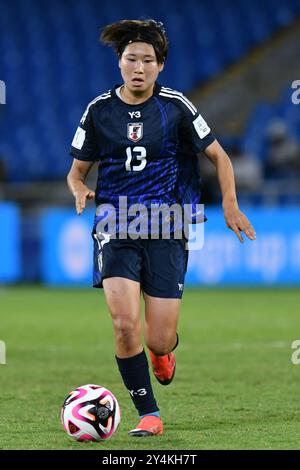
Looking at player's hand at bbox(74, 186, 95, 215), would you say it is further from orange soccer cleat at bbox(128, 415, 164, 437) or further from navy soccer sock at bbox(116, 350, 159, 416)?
orange soccer cleat at bbox(128, 415, 164, 437)

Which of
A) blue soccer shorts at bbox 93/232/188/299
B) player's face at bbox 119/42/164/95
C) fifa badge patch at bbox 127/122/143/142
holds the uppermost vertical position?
player's face at bbox 119/42/164/95

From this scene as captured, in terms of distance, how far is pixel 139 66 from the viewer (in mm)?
5902

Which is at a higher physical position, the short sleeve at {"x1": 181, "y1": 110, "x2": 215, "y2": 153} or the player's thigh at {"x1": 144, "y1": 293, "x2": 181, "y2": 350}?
the short sleeve at {"x1": 181, "y1": 110, "x2": 215, "y2": 153}

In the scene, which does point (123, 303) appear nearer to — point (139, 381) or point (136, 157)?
point (139, 381)

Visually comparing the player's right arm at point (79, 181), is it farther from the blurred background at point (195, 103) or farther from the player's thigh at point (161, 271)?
the blurred background at point (195, 103)

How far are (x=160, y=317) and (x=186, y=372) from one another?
2508mm

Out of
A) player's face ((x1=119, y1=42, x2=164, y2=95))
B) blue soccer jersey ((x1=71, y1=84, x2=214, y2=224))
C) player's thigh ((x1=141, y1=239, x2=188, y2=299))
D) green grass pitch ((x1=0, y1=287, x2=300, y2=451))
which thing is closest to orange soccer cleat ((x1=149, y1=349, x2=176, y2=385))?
green grass pitch ((x1=0, y1=287, x2=300, y2=451))

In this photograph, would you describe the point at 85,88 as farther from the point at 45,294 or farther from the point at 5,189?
the point at 45,294

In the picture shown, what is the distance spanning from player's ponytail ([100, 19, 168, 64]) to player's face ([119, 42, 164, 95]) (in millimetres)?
46

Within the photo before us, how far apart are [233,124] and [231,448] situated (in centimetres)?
1526

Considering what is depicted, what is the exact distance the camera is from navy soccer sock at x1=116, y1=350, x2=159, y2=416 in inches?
230

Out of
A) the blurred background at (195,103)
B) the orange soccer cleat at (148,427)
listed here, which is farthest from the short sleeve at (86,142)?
the blurred background at (195,103)

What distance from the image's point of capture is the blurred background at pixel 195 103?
1631cm
